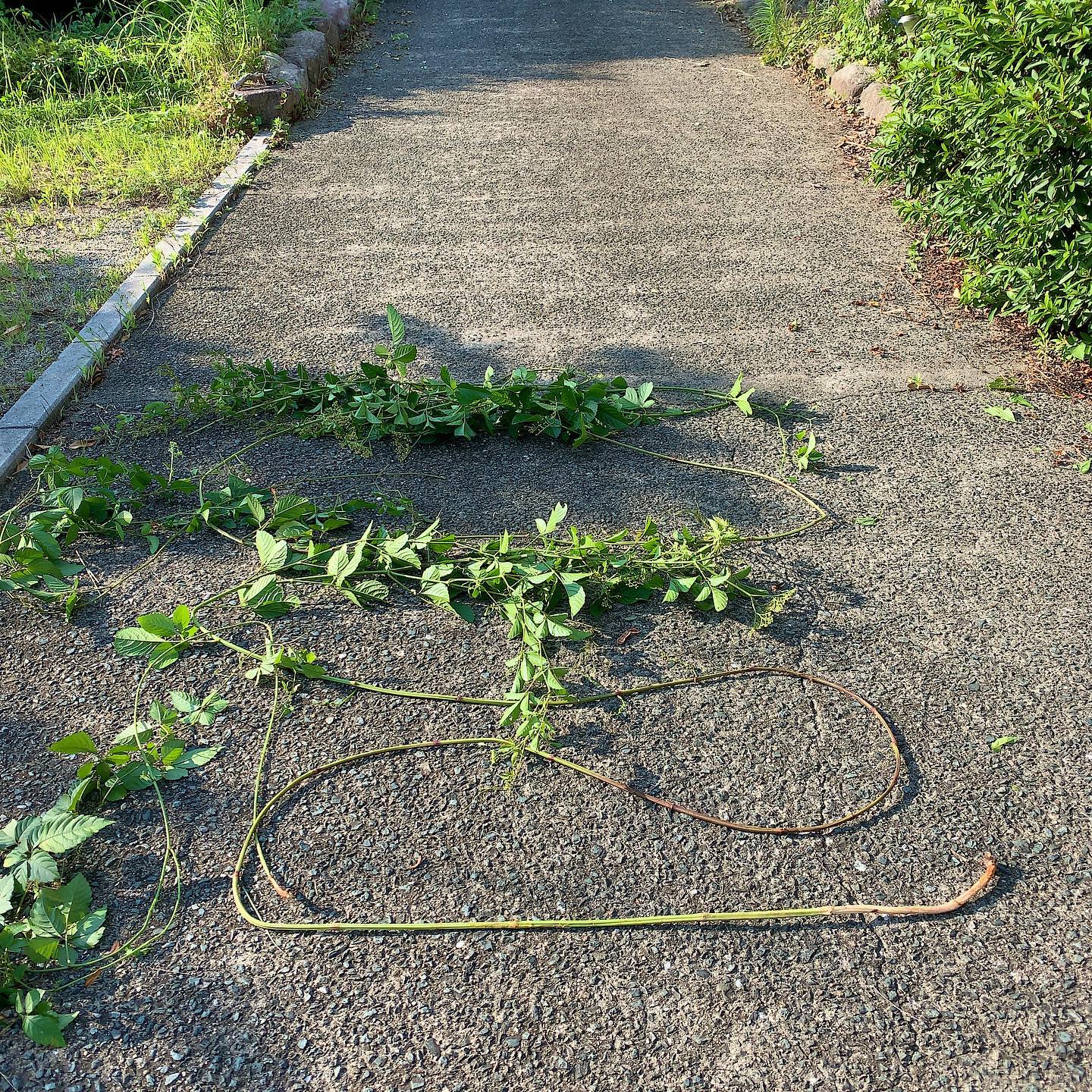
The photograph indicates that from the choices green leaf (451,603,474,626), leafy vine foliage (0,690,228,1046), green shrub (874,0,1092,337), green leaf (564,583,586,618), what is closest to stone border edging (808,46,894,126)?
green shrub (874,0,1092,337)

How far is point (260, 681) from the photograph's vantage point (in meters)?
2.92

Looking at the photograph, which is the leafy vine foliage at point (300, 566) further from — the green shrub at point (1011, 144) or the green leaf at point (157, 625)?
the green shrub at point (1011, 144)

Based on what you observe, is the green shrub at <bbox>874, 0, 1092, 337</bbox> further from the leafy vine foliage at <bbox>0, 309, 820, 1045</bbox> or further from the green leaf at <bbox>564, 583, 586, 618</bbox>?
the green leaf at <bbox>564, 583, 586, 618</bbox>

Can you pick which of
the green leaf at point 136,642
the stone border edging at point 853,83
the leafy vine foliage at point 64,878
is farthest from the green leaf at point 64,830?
the stone border edging at point 853,83

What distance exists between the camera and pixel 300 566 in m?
3.33

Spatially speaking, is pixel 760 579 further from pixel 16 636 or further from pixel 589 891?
pixel 16 636

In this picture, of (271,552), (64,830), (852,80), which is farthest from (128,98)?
(64,830)

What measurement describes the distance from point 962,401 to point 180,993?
3.80 metres

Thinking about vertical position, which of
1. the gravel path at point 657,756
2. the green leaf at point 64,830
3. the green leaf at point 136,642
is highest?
the green leaf at point 64,830

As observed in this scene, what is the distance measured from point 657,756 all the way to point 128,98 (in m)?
7.52

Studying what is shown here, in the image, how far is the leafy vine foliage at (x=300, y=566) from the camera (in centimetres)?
229

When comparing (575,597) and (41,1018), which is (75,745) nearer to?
(41,1018)

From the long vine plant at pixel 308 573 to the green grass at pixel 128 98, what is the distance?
→ 125 inches

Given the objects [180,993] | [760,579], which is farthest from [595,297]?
[180,993]
